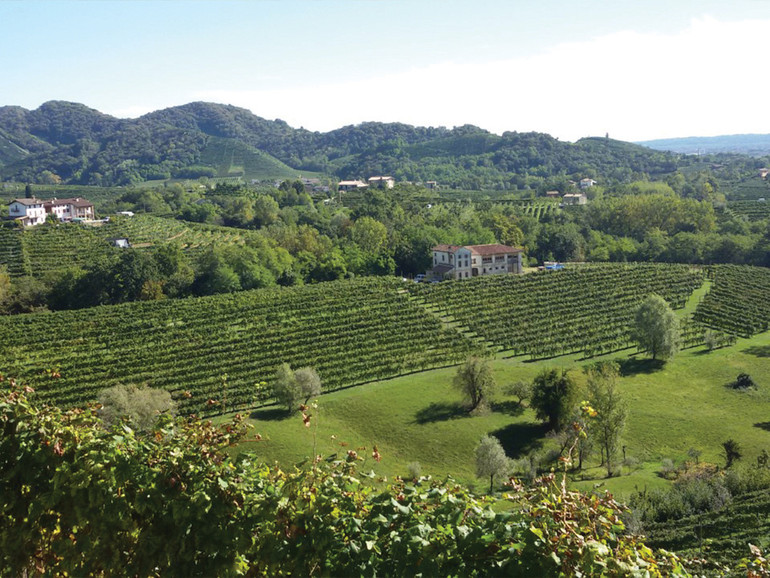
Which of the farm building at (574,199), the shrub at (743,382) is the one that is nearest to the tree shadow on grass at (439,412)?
the shrub at (743,382)


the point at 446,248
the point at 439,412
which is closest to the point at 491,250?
the point at 446,248

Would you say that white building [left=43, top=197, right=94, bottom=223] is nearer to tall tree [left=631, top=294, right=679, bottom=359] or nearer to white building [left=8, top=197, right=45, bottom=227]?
white building [left=8, top=197, right=45, bottom=227]

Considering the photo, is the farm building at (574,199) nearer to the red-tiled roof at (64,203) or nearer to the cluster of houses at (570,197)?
the cluster of houses at (570,197)

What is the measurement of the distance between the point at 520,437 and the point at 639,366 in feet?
52.6

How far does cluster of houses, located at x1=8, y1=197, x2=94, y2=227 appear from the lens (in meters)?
83.5

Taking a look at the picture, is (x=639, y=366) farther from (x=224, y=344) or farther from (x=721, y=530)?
(x=224, y=344)

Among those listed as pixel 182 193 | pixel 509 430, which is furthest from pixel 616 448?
pixel 182 193

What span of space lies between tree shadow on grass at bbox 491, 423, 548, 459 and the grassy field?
58mm

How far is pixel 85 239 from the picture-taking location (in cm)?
7881

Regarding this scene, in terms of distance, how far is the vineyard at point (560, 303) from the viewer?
4716 cm

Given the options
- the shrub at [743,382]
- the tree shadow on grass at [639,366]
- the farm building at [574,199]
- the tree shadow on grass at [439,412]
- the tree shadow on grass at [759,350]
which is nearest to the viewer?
the tree shadow on grass at [439,412]

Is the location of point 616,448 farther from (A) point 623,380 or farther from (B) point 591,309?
(B) point 591,309

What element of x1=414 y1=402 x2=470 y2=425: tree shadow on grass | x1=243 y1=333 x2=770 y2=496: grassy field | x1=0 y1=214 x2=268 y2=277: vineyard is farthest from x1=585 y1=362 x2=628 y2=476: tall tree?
x1=0 y1=214 x2=268 y2=277: vineyard

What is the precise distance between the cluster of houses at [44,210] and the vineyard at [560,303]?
61449 millimetres
